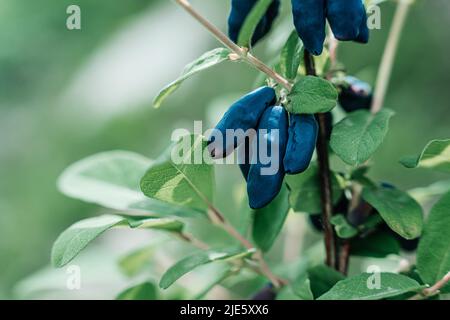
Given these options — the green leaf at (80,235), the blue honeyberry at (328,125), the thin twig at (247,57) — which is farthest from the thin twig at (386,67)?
the green leaf at (80,235)

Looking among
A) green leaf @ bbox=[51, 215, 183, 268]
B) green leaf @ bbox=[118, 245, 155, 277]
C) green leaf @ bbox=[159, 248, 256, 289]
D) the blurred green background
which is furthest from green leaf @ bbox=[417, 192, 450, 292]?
the blurred green background

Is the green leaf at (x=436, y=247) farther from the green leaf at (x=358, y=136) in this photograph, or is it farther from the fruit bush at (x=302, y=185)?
the green leaf at (x=358, y=136)

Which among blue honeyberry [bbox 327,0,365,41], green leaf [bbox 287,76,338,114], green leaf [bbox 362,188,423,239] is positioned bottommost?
green leaf [bbox 362,188,423,239]

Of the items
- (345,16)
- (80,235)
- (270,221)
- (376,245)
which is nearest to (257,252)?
(270,221)

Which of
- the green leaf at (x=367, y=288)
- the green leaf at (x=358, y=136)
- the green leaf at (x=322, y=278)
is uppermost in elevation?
the green leaf at (x=358, y=136)

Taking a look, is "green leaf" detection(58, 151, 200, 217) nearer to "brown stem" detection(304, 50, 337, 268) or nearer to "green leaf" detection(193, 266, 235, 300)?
"green leaf" detection(193, 266, 235, 300)
